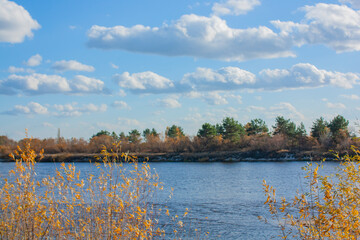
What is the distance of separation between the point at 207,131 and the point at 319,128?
85.9ft

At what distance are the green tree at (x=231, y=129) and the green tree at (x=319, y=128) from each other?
17.2 metres

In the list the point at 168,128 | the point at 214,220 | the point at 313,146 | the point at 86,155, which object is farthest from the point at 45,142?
the point at 214,220

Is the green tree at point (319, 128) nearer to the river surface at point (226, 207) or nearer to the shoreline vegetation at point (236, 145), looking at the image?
the shoreline vegetation at point (236, 145)

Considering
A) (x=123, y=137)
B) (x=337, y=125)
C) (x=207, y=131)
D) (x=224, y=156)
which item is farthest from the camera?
(x=123, y=137)

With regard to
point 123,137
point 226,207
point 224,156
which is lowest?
point 226,207

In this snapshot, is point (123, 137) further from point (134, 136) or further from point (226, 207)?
point (226, 207)

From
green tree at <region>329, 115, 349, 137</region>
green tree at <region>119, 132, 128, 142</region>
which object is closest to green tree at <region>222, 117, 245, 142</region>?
green tree at <region>329, 115, 349, 137</region>

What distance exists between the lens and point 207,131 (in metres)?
93.9

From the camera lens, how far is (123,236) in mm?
7273

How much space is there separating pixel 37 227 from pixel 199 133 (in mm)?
88950

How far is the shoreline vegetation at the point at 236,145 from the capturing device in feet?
256

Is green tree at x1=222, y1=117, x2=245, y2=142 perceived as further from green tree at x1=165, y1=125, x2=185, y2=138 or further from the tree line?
green tree at x1=165, y1=125, x2=185, y2=138

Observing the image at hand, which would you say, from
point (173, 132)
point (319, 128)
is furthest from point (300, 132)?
point (173, 132)

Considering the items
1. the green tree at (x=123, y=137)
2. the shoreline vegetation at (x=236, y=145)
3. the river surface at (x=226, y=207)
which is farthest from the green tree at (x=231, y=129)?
the river surface at (x=226, y=207)
